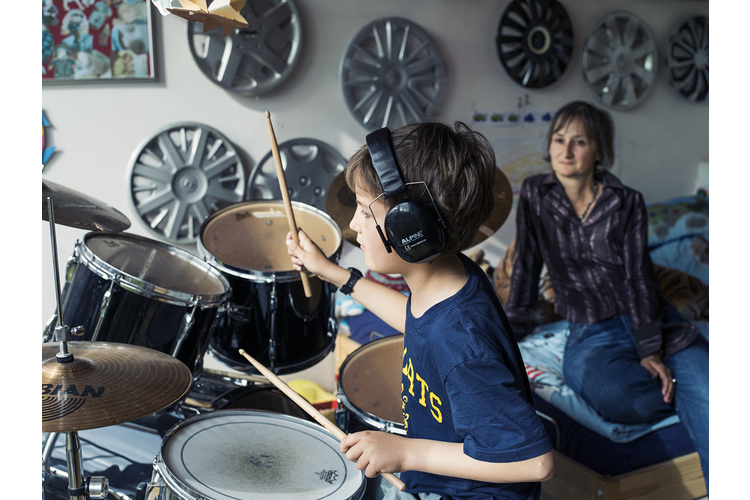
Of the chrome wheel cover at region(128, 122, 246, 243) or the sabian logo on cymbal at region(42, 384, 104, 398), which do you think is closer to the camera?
the sabian logo on cymbal at region(42, 384, 104, 398)

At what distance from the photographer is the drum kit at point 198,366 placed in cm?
97

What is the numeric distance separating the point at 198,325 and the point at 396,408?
0.54m

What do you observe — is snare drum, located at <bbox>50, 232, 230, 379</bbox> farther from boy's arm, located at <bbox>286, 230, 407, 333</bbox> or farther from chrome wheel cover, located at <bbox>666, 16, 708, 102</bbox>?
chrome wheel cover, located at <bbox>666, 16, 708, 102</bbox>

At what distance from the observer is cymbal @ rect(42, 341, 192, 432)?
2.97ft

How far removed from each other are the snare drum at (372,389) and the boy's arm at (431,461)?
35cm

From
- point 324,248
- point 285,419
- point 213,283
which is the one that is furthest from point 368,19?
point 285,419

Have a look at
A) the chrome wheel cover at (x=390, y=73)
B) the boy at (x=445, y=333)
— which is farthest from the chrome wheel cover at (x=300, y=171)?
the boy at (x=445, y=333)

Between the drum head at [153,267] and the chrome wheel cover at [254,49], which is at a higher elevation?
the chrome wheel cover at [254,49]

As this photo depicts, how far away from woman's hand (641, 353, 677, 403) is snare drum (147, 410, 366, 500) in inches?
50.1

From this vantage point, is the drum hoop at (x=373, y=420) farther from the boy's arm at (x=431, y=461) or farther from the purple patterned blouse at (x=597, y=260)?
the purple patterned blouse at (x=597, y=260)

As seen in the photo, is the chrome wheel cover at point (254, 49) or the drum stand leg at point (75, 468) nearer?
the drum stand leg at point (75, 468)

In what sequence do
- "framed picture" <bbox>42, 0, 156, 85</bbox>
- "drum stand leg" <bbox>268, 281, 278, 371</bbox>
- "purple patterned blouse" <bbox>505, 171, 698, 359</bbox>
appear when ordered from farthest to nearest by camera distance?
"framed picture" <bbox>42, 0, 156, 85</bbox> < "purple patterned blouse" <bbox>505, 171, 698, 359</bbox> < "drum stand leg" <bbox>268, 281, 278, 371</bbox>

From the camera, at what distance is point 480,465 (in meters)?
0.86

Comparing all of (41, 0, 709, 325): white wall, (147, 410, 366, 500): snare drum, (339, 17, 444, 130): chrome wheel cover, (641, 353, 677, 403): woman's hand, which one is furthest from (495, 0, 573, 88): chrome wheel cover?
(147, 410, 366, 500): snare drum
